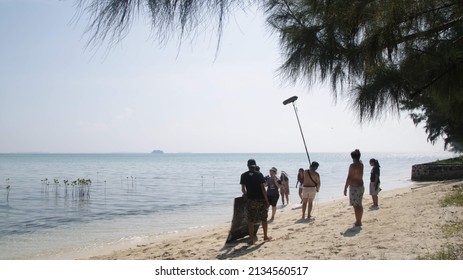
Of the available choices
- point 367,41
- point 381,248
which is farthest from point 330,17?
point 381,248

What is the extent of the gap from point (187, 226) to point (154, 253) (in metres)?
6.28

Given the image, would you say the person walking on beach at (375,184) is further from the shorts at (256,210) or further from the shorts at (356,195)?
the shorts at (256,210)

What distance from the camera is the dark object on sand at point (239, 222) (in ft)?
27.7

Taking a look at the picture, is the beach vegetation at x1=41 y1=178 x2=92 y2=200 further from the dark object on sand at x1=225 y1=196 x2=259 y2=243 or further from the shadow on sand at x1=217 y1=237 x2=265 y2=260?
the shadow on sand at x1=217 y1=237 x2=265 y2=260

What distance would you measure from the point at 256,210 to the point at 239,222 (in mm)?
832

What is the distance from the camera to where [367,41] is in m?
3.56

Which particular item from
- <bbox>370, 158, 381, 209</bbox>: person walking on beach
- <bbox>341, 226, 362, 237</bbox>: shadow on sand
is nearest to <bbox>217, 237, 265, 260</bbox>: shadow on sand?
<bbox>341, 226, 362, 237</bbox>: shadow on sand

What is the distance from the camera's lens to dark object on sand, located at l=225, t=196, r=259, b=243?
27.7ft

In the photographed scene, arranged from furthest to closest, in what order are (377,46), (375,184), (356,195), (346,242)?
(375,184), (356,195), (346,242), (377,46)

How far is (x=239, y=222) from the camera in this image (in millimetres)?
8562

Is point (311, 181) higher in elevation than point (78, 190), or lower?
higher

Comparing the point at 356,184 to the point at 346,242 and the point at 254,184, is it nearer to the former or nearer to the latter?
the point at 346,242

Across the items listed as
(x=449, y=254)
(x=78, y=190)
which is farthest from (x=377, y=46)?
(x=78, y=190)

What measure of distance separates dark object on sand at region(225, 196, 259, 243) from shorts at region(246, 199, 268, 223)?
0.46 meters
